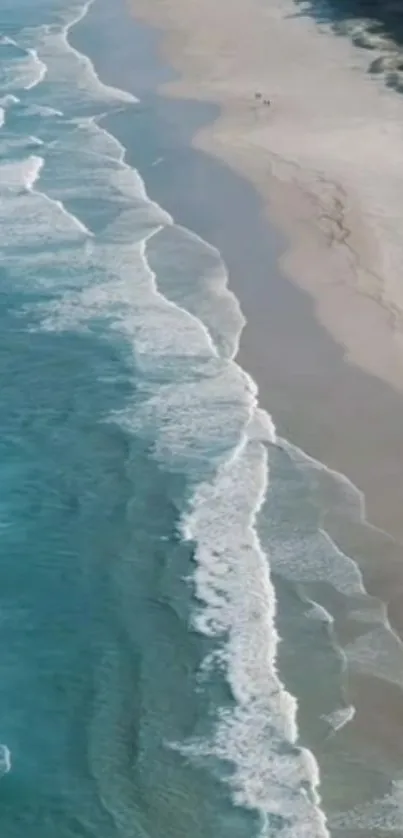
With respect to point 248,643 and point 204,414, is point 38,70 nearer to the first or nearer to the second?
point 204,414

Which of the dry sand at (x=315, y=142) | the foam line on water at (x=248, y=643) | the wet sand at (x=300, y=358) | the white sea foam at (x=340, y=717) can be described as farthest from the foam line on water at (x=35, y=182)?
the white sea foam at (x=340, y=717)

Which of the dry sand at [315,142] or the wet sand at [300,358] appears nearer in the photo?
the wet sand at [300,358]

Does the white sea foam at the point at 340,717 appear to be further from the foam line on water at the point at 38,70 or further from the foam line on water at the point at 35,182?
the foam line on water at the point at 38,70

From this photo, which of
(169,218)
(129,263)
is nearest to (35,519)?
(129,263)

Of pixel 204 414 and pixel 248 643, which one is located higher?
pixel 248 643

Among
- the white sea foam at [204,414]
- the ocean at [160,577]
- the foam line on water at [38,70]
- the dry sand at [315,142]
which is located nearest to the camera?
the ocean at [160,577]

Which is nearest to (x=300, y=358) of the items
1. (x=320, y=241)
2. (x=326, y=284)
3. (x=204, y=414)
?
(x=204, y=414)
